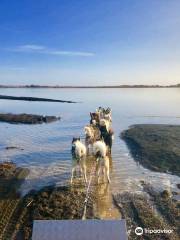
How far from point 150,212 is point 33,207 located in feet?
Result: 11.5

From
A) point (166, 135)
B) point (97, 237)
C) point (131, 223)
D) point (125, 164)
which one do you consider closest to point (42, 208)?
point (131, 223)

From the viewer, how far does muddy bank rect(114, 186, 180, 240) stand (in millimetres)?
9810

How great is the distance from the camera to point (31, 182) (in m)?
14.2

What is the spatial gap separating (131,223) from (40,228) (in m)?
4.16

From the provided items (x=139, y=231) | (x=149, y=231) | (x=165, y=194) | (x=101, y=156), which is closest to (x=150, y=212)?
(x=149, y=231)

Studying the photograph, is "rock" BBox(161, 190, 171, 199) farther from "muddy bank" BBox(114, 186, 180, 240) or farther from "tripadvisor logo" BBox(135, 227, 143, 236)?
"tripadvisor logo" BBox(135, 227, 143, 236)

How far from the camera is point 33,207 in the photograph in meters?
11.4

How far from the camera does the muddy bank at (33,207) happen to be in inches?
394

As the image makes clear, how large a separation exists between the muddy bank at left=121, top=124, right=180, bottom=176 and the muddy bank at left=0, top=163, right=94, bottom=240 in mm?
4828

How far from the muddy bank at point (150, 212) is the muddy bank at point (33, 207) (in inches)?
43.5

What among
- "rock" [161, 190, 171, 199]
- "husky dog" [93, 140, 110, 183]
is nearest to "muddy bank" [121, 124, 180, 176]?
"rock" [161, 190, 171, 199]

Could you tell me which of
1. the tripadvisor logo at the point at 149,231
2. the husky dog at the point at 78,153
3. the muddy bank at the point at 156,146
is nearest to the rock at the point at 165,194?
the tripadvisor logo at the point at 149,231

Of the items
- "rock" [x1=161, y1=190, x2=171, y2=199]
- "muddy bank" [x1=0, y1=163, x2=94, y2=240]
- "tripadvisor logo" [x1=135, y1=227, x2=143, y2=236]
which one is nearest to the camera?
"tripadvisor logo" [x1=135, y1=227, x2=143, y2=236]

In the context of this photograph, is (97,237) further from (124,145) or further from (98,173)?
(124,145)
